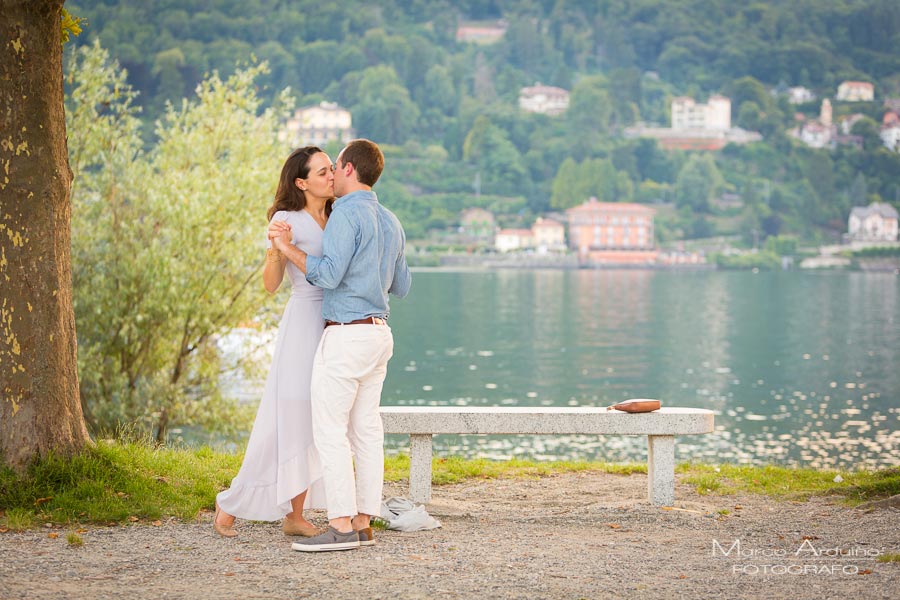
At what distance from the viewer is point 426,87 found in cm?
17725


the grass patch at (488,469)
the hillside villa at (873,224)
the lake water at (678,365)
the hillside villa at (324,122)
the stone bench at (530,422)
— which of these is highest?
the hillside villa at (324,122)

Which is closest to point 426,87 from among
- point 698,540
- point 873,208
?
point 873,208

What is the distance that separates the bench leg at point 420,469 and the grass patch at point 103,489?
103 cm

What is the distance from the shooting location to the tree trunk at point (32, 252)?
5.40 metres

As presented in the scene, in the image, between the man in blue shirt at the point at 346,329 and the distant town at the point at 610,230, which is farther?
the distant town at the point at 610,230

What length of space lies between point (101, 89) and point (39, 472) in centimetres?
1044

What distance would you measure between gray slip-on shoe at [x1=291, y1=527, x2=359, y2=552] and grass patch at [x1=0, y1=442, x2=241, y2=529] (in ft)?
2.92

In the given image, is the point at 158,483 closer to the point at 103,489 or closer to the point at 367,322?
the point at 103,489

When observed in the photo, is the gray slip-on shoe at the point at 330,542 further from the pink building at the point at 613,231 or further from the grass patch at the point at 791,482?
Answer: the pink building at the point at 613,231

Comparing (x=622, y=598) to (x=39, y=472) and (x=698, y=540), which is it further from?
(x=39, y=472)

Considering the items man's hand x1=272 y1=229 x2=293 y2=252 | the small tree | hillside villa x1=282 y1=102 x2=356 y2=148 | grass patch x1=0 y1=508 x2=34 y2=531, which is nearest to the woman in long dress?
man's hand x1=272 y1=229 x2=293 y2=252

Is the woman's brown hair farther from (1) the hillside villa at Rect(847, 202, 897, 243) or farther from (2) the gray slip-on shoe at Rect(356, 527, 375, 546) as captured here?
(1) the hillside villa at Rect(847, 202, 897, 243)

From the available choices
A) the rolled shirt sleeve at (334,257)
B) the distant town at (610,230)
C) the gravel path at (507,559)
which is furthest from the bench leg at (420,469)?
the distant town at (610,230)

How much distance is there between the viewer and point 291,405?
5078mm
